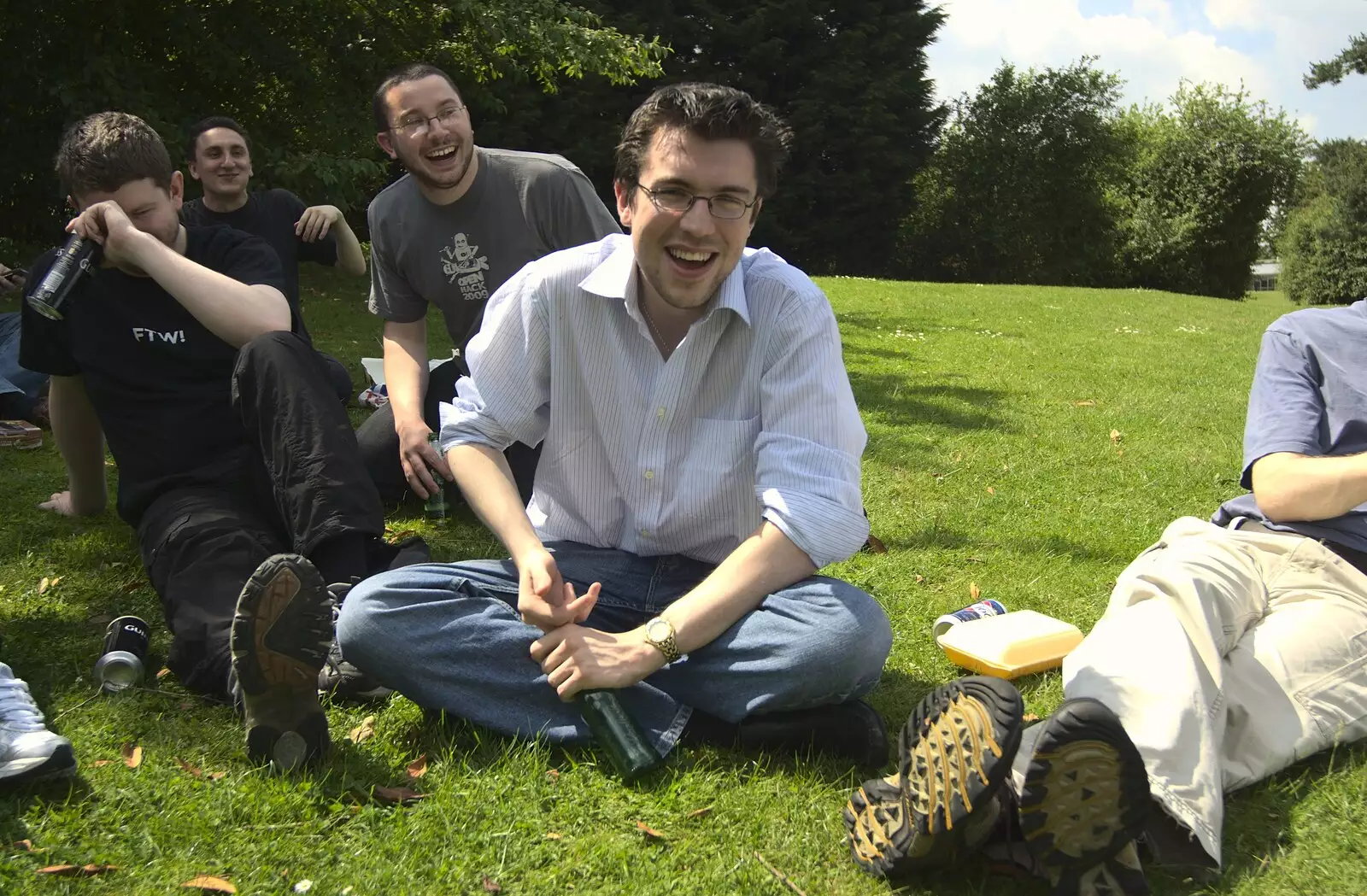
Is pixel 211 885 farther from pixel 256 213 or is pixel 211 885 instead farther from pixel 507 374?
pixel 256 213

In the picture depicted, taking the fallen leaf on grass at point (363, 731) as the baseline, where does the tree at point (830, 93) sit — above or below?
above

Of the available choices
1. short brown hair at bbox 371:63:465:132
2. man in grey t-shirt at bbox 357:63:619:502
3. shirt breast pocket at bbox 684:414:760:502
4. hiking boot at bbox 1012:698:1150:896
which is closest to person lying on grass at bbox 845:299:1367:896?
hiking boot at bbox 1012:698:1150:896

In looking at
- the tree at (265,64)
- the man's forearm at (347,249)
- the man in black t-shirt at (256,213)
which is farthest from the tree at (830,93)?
the man's forearm at (347,249)

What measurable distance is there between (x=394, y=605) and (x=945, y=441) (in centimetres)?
464

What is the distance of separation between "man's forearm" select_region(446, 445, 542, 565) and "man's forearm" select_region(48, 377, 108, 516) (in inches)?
66.0

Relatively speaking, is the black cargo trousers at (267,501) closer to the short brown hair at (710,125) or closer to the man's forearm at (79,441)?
the man's forearm at (79,441)

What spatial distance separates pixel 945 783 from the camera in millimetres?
2055

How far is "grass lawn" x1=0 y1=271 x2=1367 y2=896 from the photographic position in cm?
226

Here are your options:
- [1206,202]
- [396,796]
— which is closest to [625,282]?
[396,796]

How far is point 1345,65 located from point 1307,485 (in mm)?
29538

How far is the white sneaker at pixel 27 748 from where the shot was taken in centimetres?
244

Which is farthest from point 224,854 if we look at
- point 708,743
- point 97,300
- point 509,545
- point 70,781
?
point 97,300

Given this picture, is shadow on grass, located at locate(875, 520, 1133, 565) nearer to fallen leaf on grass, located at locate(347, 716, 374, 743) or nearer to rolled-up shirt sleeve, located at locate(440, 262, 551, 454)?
rolled-up shirt sleeve, located at locate(440, 262, 551, 454)

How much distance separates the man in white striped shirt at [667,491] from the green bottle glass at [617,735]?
0.06 m
